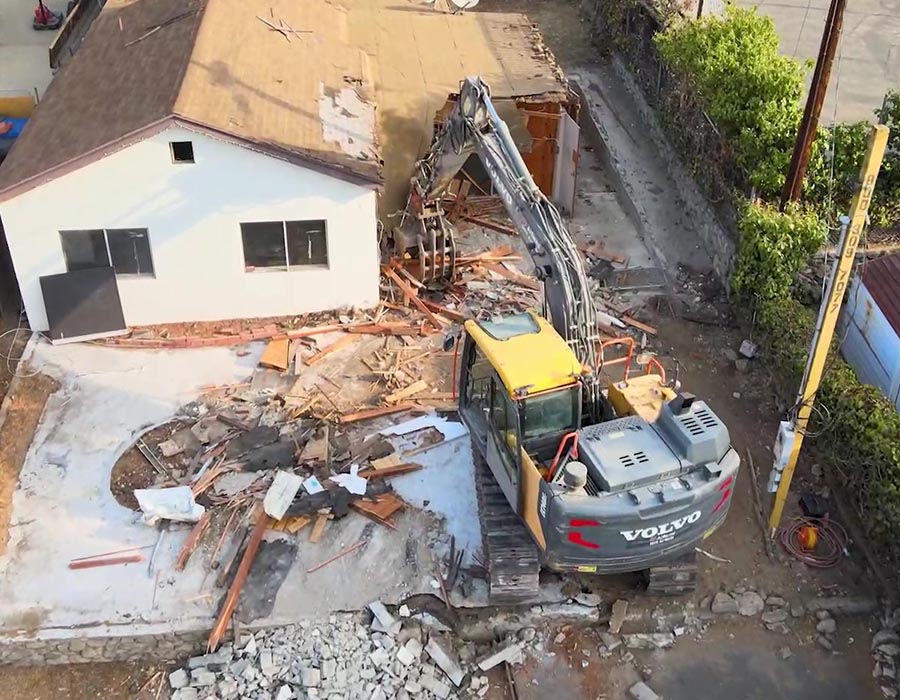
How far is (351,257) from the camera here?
18172mm

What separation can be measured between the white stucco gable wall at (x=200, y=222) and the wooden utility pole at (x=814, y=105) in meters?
7.63

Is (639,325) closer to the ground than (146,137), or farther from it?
closer to the ground

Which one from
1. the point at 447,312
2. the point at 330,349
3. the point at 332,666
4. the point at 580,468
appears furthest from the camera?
the point at 447,312

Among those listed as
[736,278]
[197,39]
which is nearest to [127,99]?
[197,39]

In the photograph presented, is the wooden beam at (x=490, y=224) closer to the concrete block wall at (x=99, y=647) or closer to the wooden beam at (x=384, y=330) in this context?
the wooden beam at (x=384, y=330)

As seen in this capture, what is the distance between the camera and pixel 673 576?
1298cm

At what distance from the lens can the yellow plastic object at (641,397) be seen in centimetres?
1263

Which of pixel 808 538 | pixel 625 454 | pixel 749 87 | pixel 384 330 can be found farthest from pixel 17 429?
pixel 749 87

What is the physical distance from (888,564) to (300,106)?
12.8m

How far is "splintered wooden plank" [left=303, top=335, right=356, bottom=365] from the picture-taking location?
1753 centimetres

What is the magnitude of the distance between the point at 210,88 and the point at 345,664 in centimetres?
1084

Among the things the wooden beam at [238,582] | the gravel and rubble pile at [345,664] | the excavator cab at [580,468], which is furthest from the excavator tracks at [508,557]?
the wooden beam at [238,582]

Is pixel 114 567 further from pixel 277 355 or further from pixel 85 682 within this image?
Result: pixel 277 355

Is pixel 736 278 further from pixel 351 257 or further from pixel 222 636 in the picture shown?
pixel 222 636
